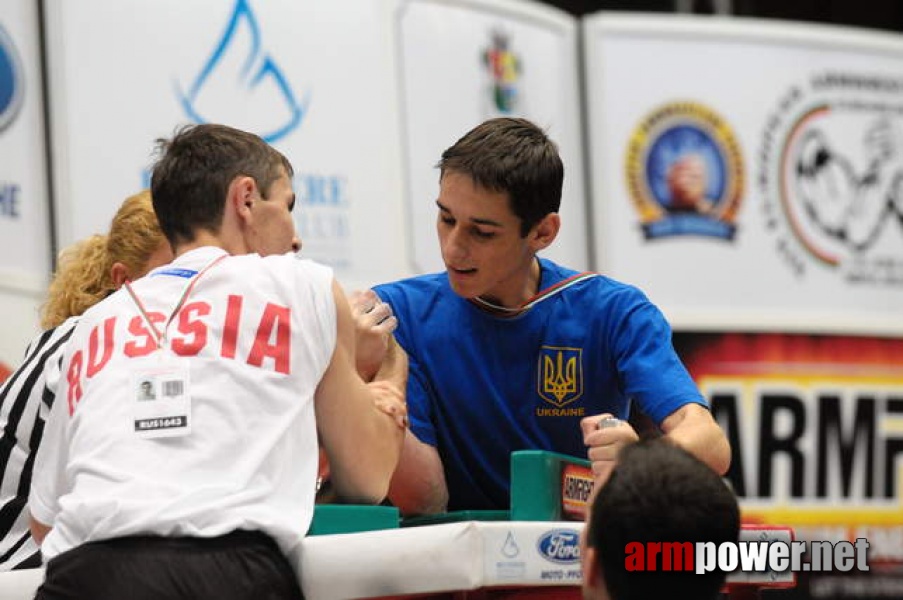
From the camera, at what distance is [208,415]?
220 cm

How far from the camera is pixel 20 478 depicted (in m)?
2.99

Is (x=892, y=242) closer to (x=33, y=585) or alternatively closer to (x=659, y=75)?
(x=659, y=75)

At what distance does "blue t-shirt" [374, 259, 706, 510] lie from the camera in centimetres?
308

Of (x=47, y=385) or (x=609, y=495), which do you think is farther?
(x=47, y=385)

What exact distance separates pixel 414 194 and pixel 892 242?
2.58 meters

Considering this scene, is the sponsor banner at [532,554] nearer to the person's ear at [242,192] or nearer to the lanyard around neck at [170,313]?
the lanyard around neck at [170,313]

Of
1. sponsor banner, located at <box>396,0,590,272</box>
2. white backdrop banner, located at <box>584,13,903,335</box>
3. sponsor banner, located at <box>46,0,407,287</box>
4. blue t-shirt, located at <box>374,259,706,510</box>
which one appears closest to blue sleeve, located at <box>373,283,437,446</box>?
blue t-shirt, located at <box>374,259,706,510</box>

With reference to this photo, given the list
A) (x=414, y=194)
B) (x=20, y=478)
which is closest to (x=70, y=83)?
(x=414, y=194)

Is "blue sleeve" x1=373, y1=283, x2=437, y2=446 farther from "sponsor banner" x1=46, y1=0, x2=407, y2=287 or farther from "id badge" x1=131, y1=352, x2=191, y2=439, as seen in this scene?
"sponsor banner" x1=46, y1=0, x2=407, y2=287

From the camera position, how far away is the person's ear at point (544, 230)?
10.3 ft

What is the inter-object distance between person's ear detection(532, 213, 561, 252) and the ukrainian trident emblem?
0.24 metres

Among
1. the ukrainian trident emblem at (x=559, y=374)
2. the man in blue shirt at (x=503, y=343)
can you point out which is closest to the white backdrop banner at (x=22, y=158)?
the man in blue shirt at (x=503, y=343)

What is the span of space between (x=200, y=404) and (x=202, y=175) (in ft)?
1.59

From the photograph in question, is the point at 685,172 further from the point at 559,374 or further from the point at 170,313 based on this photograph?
the point at 170,313
